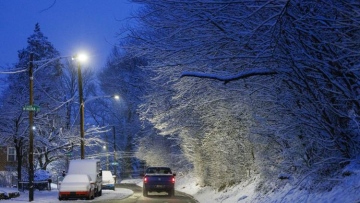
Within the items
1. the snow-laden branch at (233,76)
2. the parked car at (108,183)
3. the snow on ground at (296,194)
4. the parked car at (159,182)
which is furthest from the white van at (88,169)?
the snow-laden branch at (233,76)

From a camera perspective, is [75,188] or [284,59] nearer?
[284,59]

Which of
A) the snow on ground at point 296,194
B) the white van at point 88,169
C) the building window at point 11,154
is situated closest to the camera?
the snow on ground at point 296,194

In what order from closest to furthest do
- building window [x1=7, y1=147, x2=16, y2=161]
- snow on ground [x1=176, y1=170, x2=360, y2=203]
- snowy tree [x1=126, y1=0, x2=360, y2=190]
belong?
snowy tree [x1=126, y1=0, x2=360, y2=190] < snow on ground [x1=176, y1=170, x2=360, y2=203] < building window [x1=7, y1=147, x2=16, y2=161]

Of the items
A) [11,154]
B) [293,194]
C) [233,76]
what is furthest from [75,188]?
[11,154]

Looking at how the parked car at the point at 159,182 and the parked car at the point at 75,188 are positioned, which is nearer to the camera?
the parked car at the point at 75,188

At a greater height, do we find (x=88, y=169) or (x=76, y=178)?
(x=88, y=169)

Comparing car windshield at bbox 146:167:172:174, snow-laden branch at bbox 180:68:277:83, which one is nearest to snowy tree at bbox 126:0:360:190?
snow-laden branch at bbox 180:68:277:83

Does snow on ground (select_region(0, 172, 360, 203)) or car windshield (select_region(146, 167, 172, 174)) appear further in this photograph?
car windshield (select_region(146, 167, 172, 174))

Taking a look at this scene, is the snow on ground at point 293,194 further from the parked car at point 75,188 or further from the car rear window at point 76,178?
the car rear window at point 76,178

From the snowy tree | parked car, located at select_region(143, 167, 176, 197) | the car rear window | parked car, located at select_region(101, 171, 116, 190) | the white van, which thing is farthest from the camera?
parked car, located at select_region(101, 171, 116, 190)

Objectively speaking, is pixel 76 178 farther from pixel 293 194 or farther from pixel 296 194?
pixel 296 194

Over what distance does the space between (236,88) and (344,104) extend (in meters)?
3.84

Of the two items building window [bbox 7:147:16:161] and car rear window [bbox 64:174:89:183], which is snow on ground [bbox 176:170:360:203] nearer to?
car rear window [bbox 64:174:89:183]

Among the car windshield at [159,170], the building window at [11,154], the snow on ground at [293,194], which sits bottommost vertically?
Result: the snow on ground at [293,194]
